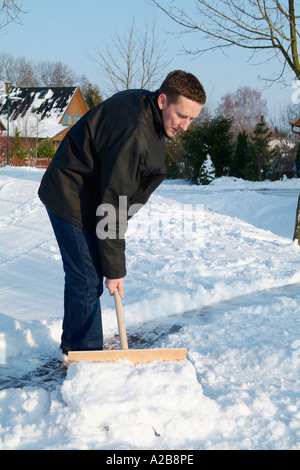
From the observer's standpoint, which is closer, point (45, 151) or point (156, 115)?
point (156, 115)

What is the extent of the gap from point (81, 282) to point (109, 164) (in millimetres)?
736

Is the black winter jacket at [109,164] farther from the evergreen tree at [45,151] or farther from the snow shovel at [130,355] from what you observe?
the evergreen tree at [45,151]

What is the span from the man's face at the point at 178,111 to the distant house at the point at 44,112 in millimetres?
33857

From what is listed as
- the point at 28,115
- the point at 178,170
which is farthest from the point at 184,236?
the point at 28,115

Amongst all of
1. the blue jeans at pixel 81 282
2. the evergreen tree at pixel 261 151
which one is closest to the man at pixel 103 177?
the blue jeans at pixel 81 282

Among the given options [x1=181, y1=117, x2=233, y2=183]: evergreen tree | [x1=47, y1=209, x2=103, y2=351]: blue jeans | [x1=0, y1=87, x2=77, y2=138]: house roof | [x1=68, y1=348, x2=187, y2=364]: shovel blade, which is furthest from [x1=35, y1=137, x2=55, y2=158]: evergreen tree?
[x1=68, y1=348, x2=187, y2=364]: shovel blade

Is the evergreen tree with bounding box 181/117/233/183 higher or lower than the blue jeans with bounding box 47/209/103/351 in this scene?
higher

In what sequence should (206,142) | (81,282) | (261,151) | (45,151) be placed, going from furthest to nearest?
1. (45,151)
2. (261,151)
3. (206,142)
4. (81,282)

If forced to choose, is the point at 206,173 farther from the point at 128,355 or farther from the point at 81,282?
the point at 128,355

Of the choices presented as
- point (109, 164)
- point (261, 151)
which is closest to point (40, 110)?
point (261, 151)

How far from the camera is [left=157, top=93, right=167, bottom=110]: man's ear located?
8.02ft

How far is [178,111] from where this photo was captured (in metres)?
2.44

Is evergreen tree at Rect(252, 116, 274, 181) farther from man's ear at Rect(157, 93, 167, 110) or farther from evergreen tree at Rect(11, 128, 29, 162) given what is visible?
man's ear at Rect(157, 93, 167, 110)
